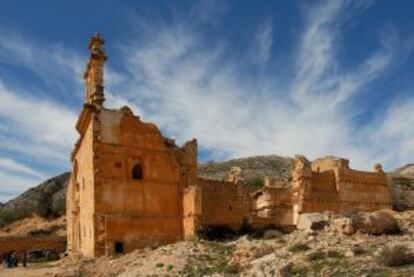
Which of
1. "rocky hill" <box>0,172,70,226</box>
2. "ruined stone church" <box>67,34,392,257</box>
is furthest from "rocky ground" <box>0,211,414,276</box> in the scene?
"rocky hill" <box>0,172,70,226</box>

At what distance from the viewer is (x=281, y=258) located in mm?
16000

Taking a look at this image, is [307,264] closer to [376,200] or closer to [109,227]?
[109,227]

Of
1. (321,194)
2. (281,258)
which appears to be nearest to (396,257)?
(281,258)

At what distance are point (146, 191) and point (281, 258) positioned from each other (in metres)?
12.3

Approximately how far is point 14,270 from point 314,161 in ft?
60.5

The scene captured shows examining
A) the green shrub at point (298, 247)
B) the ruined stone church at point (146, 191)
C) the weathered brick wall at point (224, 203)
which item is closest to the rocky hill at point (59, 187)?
the ruined stone church at point (146, 191)

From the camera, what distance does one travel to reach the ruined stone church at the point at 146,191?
26266mm

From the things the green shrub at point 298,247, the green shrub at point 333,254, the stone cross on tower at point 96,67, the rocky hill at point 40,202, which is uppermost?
the stone cross on tower at point 96,67

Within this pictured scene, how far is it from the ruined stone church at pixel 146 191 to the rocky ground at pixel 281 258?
75.2 inches

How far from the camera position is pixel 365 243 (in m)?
18.4

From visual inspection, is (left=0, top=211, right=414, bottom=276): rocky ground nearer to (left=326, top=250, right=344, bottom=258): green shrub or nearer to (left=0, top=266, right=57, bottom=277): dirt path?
(left=326, top=250, right=344, bottom=258): green shrub

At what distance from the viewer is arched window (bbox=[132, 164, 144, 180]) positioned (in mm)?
27570

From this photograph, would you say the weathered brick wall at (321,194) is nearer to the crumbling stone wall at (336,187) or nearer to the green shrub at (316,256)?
the crumbling stone wall at (336,187)

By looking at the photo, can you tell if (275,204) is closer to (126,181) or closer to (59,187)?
(126,181)
